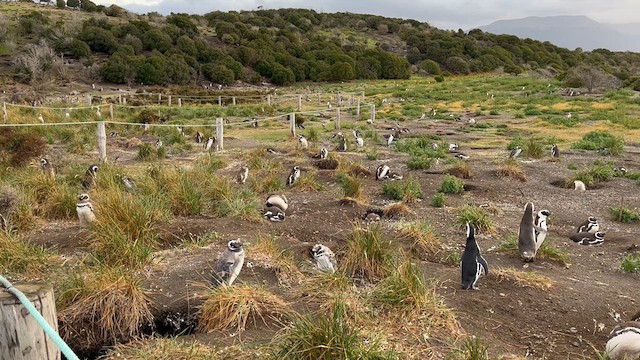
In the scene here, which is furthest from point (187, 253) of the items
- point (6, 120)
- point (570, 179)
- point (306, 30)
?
point (306, 30)

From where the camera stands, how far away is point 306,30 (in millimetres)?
71750

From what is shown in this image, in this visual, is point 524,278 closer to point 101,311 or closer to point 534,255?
point 534,255

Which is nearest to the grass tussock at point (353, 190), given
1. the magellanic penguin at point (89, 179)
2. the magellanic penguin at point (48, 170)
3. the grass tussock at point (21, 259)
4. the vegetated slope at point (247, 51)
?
the magellanic penguin at point (89, 179)

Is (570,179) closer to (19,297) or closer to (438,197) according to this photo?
(438,197)

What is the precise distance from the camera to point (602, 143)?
1544 centimetres

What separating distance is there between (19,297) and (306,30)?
71.8 metres

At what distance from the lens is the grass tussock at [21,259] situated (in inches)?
216

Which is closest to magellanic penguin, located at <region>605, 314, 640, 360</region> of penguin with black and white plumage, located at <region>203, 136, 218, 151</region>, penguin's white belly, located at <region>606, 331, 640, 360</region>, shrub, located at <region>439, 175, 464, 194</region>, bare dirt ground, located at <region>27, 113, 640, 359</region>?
penguin's white belly, located at <region>606, 331, 640, 360</region>

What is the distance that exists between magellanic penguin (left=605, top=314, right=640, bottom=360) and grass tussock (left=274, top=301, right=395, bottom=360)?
1.60 meters

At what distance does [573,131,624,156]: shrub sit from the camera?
14.4 metres

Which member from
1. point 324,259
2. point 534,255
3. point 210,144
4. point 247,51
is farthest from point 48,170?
point 247,51

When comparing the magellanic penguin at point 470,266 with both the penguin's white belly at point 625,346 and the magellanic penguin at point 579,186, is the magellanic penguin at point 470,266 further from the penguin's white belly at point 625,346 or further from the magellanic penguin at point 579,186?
the magellanic penguin at point 579,186

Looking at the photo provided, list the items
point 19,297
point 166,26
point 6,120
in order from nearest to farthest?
point 19,297 < point 6,120 < point 166,26

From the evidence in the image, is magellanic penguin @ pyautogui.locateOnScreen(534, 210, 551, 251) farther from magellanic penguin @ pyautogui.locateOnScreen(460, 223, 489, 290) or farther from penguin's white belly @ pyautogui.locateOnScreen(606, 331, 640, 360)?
penguin's white belly @ pyautogui.locateOnScreen(606, 331, 640, 360)
